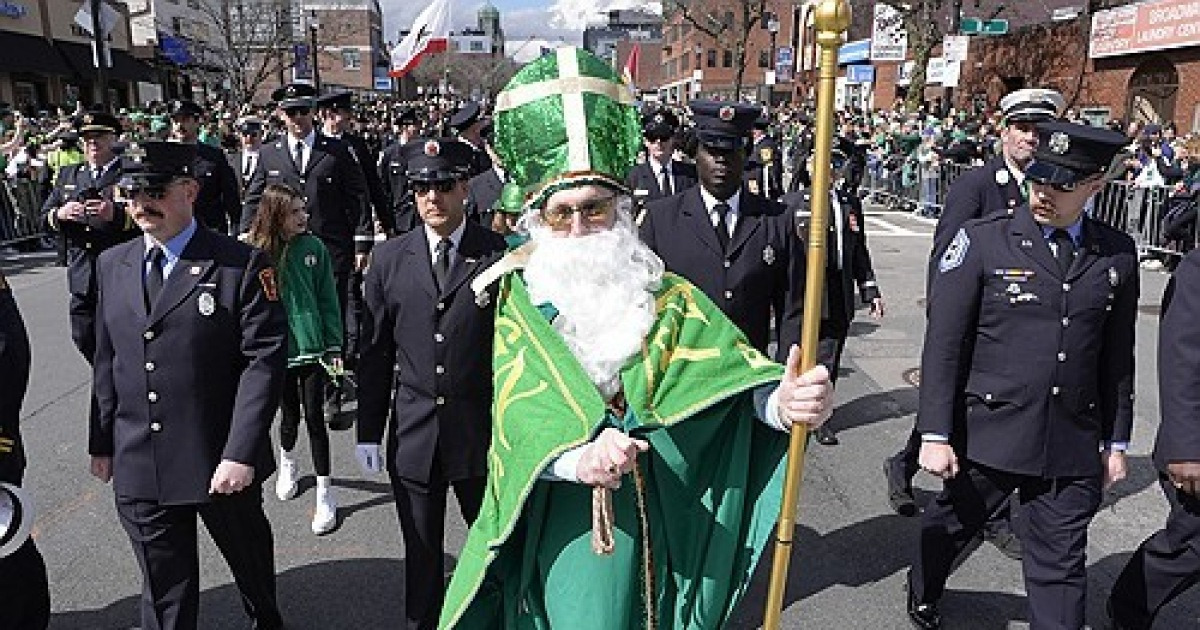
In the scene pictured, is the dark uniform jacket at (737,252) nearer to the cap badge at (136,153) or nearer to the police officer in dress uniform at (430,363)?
the police officer in dress uniform at (430,363)

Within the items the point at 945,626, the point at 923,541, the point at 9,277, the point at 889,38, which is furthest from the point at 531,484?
the point at 889,38

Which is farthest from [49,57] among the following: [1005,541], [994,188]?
[1005,541]

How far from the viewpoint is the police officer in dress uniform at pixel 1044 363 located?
3.27m

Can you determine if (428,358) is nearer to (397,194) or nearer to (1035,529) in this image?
(1035,529)

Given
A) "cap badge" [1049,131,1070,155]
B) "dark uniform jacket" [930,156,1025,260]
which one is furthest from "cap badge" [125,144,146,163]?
"dark uniform jacket" [930,156,1025,260]

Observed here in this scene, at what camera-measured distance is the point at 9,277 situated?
11.5 meters

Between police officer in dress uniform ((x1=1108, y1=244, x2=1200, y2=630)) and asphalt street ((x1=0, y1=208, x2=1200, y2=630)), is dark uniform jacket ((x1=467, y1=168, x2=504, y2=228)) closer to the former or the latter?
asphalt street ((x1=0, y1=208, x2=1200, y2=630))

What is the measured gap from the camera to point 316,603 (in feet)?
13.5

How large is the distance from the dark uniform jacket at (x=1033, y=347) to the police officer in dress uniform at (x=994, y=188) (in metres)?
1.33

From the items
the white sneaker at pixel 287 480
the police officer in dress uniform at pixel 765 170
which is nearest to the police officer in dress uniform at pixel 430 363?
the white sneaker at pixel 287 480

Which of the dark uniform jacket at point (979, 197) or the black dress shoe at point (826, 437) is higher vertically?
the dark uniform jacket at point (979, 197)

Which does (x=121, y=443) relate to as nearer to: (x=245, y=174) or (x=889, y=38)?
(x=245, y=174)

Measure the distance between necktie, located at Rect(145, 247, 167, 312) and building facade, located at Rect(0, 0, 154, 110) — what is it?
26.5 meters

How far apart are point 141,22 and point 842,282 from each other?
41177 mm
